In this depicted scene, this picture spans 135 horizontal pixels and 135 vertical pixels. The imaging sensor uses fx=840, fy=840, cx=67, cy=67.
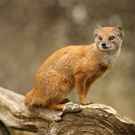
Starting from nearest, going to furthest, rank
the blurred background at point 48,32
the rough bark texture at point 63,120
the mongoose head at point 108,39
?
the rough bark texture at point 63,120, the mongoose head at point 108,39, the blurred background at point 48,32

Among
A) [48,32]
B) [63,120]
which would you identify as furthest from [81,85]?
[48,32]

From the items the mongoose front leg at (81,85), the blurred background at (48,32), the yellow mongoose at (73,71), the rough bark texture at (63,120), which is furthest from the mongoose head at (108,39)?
the blurred background at (48,32)

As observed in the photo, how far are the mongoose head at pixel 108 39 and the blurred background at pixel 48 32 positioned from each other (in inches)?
107

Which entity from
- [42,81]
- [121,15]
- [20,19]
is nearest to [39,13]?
[20,19]

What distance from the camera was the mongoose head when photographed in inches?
237

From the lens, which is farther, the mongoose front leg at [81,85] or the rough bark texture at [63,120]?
the mongoose front leg at [81,85]

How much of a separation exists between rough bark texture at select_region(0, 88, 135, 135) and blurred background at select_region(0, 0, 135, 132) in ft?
8.72

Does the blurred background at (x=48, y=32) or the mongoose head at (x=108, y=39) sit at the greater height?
the mongoose head at (x=108, y=39)

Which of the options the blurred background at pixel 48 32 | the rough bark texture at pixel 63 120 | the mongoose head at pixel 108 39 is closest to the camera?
the rough bark texture at pixel 63 120

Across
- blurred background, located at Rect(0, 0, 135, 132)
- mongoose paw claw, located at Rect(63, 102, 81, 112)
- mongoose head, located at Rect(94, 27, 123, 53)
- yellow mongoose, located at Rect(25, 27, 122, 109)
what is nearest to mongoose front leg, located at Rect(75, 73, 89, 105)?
yellow mongoose, located at Rect(25, 27, 122, 109)

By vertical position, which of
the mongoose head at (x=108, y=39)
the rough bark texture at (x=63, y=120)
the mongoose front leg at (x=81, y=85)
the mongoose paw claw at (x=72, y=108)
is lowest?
the rough bark texture at (x=63, y=120)

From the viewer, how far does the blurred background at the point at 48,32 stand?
8.84m

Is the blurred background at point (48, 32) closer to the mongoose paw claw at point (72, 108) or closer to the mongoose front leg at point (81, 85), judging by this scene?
the mongoose front leg at point (81, 85)

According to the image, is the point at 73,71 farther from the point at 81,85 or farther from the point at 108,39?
the point at 108,39
